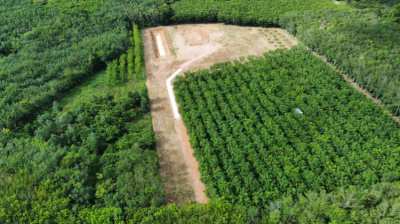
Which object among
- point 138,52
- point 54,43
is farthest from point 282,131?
point 54,43

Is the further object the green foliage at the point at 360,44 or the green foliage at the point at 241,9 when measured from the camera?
the green foliage at the point at 241,9

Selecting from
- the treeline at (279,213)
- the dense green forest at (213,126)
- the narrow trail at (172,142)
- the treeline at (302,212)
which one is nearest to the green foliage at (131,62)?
the dense green forest at (213,126)

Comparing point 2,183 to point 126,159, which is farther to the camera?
point 126,159

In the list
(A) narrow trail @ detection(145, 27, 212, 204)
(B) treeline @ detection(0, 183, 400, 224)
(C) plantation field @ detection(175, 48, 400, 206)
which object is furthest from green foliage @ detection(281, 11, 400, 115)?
(A) narrow trail @ detection(145, 27, 212, 204)

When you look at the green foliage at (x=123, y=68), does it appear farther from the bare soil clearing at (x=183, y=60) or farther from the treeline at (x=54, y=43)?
the bare soil clearing at (x=183, y=60)

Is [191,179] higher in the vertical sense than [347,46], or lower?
lower

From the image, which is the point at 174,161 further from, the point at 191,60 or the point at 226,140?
the point at 191,60

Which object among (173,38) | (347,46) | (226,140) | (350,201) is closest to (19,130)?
(226,140)
